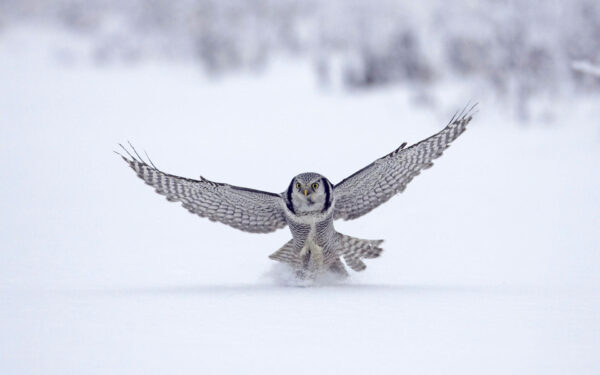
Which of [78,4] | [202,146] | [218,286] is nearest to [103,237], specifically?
[218,286]

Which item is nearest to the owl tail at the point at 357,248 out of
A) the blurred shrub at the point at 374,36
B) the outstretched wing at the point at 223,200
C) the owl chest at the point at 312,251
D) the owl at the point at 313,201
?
the owl at the point at 313,201

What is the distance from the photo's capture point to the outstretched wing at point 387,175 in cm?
483

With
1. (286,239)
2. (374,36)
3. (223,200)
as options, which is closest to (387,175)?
(223,200)

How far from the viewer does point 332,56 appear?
17.0 meters

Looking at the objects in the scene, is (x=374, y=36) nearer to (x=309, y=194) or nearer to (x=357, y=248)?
(x=357, y=248)

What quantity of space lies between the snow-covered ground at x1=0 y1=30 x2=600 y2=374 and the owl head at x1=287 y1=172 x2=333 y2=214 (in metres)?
0.47

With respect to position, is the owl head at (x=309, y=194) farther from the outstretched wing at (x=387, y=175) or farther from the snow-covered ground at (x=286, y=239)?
the snow-covered ground at (x=286, y=239)

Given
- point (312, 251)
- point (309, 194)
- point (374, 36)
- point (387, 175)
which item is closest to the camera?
point (309, 194)

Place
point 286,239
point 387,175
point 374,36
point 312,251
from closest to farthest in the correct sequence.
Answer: point 312,251, point 387,175, point 286,239, point 374,36

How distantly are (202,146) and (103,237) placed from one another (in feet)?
16.8

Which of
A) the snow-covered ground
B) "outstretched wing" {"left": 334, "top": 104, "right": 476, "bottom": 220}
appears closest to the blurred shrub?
the snow-covered ground

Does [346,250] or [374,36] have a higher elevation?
[374,36]

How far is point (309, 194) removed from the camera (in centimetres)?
465

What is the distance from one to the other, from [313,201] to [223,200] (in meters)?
0.65
